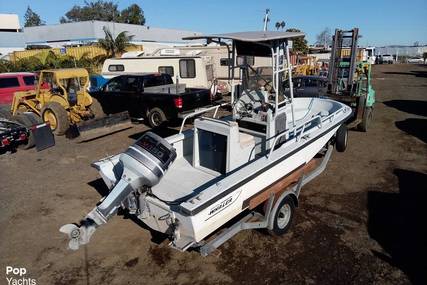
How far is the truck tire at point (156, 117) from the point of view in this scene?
34.7ft

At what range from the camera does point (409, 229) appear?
15.9 feet

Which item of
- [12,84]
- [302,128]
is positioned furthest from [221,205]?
[12,84]

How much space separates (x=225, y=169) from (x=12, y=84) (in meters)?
13.4

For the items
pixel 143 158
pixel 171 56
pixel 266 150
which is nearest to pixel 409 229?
pixel 266 150

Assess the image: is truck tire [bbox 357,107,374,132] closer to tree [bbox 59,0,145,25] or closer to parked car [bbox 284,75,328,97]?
parked car [bbox 284,75,328,97]

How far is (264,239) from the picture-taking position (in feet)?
15.5

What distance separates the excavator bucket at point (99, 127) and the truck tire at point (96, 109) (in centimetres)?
143

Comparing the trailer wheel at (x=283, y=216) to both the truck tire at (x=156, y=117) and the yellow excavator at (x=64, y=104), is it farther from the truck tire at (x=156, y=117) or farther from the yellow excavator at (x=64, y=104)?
the yellow excavator at (x=64, y=104)

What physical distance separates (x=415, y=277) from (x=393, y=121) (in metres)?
8.59

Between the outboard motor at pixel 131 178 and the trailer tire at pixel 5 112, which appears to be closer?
the outboard motor at pixel 131 178

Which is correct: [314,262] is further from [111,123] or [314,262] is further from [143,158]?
[111,123]

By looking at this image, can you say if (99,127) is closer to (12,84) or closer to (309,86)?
(12,84)

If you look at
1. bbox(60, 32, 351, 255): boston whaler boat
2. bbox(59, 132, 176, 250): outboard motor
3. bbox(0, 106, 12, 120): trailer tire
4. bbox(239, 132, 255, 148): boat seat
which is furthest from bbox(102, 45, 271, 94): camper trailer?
bbox(59, 132, 176, 250): outboard motor

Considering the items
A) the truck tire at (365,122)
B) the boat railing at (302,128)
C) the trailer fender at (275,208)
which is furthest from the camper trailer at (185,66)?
the trailer fender at (275,208)
